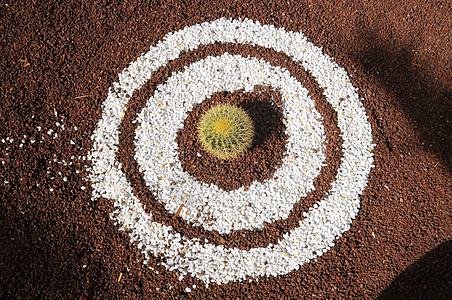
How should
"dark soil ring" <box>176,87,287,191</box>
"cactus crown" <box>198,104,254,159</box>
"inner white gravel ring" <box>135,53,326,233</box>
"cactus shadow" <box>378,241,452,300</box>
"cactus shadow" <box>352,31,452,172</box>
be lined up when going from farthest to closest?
"cactus shadow" <box>352,31,452,172</box> < "dark soil ring" <box>176,87,287,191</box> < "inner white gravel ring" <box>135,53,326,233</box> < "cactus crown" <box>198,104,254,159</box> < "cactus shadow" <box>378,241,452,300</box>

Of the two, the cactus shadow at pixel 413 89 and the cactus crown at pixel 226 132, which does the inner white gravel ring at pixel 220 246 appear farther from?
the cactus crown at pixel 226 132

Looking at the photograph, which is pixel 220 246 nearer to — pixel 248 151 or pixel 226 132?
pixel 248 151

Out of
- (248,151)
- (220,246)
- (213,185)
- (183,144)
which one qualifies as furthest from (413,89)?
(220,246)

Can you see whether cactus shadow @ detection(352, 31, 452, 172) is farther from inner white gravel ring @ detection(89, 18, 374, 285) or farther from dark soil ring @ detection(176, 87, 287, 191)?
dark soil ring @ detection(176, 87, 287, 191)

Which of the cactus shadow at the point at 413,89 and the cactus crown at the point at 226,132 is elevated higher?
the cactus shadow at the point at 413,89

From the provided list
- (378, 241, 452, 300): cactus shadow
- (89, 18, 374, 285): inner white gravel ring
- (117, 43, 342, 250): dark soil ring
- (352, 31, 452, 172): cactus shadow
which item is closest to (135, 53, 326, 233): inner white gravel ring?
(117, 43, 342, 250): dark soil ring

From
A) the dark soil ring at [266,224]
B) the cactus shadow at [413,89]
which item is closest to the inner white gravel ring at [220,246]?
the dark soil ring at [266,224]
